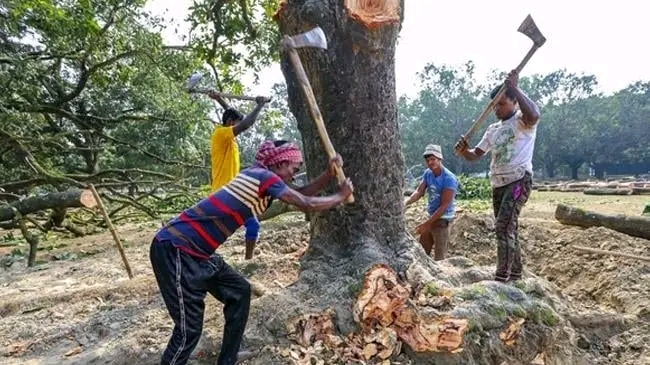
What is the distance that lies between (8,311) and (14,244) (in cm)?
505

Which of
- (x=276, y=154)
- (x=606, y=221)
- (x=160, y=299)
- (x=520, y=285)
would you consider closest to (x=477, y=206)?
(x=606, y=221)

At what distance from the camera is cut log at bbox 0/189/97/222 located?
5.44 m

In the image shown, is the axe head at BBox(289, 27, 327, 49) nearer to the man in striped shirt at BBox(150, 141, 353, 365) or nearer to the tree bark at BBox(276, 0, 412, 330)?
the tree bark at BBox(276, 0, 412, 330)

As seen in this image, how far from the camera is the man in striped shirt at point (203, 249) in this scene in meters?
Result: 2.43

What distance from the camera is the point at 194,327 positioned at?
2.46 m

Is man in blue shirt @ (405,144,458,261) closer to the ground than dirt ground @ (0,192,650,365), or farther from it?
farther from it

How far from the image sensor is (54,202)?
5699 mm

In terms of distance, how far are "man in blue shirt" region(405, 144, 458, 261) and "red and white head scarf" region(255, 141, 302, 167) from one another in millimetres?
2100

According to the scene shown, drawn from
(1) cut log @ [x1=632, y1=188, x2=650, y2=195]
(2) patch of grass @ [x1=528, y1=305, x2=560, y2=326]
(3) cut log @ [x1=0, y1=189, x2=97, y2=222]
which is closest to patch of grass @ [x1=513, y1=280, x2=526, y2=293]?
(2) patch of grass @ [x1=528, y1=305, x2=560, y2=326]

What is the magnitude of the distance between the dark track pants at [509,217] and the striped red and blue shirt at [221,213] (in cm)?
169

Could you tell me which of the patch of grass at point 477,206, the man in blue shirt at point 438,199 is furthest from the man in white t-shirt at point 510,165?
the patch of grass at point 477,206

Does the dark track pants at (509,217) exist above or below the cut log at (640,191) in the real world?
above

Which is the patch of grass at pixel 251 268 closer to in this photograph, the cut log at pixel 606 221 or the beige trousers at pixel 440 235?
the beige trousers at pixel 440 235

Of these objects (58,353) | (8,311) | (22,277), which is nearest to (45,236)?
(22,277)
